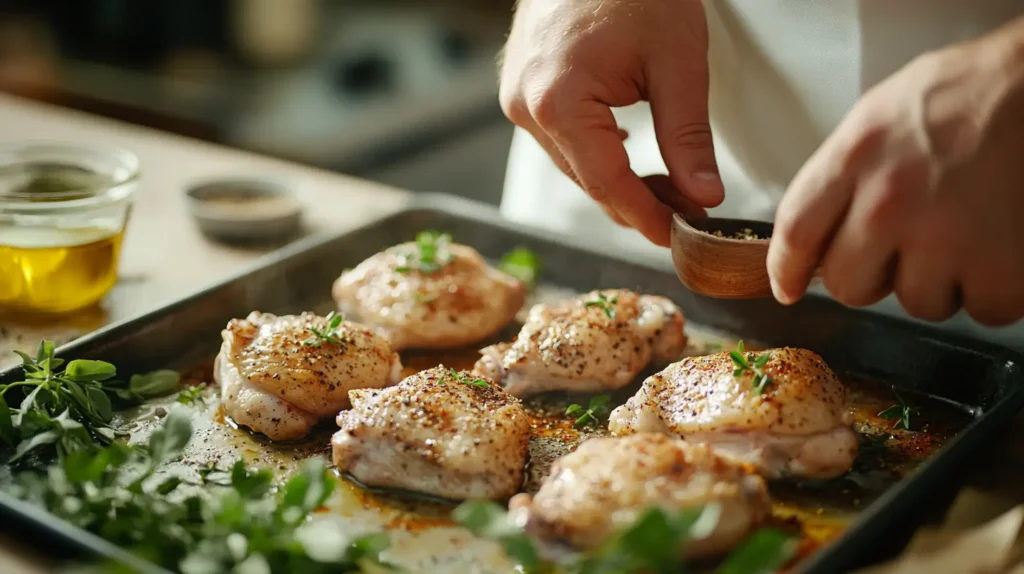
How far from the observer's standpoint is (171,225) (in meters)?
3.17

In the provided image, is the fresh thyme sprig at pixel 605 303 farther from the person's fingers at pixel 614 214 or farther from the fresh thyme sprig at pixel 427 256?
the fresh thyme sprig at pixel 427 256

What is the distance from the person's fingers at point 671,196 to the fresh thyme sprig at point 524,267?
0.55 m

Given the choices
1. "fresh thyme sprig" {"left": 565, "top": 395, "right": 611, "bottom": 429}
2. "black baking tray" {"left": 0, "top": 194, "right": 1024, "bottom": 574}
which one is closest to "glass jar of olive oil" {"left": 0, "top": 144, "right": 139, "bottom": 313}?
"black baking tray" {"left": 0, "top": 194, "right": 1024, "bottom": 574}

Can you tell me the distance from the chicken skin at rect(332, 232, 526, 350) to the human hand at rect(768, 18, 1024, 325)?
36.5 inches

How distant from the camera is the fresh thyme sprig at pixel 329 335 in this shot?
2223 millimetres

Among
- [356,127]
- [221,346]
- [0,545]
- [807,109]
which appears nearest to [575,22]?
[807,109]

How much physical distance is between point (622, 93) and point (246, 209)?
1.33 m

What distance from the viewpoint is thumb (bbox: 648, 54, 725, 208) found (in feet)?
7.20

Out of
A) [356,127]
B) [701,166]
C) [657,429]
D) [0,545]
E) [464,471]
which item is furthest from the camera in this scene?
[356,127]

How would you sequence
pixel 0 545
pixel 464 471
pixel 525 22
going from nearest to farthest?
pixel 0 545 → pixel 464 471 → pixel 525 22

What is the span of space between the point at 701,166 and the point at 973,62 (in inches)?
25.7

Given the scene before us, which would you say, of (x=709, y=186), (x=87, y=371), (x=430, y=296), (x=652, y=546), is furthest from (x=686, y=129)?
(x=87, y=371)

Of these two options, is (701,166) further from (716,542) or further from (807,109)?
(716,542)

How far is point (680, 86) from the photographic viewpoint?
7.47 ft
